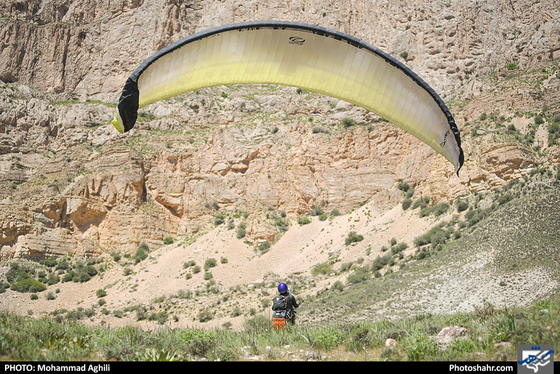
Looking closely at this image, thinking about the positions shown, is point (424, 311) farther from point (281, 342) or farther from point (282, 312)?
point (281, 342)

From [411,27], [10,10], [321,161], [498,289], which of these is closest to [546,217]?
[498,289]

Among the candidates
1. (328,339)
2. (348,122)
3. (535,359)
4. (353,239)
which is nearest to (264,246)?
(353,239)

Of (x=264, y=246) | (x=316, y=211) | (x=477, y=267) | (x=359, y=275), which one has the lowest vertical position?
(x=359, y=275)

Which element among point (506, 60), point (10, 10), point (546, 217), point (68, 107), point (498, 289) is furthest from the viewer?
point (10, 10)

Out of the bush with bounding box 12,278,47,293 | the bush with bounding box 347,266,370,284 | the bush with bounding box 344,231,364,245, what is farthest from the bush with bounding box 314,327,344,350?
the bush with bounding box 12,278,47,293

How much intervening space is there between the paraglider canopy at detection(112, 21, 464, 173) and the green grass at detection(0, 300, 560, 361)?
9.47 feet

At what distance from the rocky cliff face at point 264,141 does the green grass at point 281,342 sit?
83.1 ft

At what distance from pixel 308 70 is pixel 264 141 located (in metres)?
42.1

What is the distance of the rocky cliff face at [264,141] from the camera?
122 feet

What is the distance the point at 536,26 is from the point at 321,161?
26329 millimetres

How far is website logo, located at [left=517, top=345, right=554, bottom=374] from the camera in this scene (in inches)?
220

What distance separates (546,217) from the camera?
22375 millimetres

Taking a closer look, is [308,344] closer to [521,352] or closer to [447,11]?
[521,352]

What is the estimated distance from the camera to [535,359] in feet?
19.0
